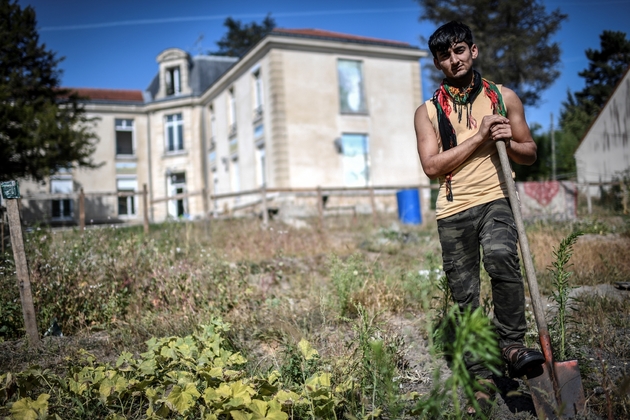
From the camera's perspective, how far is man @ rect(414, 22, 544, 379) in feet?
8.87

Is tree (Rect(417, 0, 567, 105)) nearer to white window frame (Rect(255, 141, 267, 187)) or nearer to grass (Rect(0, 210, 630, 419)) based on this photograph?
white window frame (Rect(255, 141, 267, 187))

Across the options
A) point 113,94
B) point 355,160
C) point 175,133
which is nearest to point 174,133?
point 175,133

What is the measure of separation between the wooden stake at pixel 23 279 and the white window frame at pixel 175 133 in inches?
999

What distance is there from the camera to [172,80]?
29906mm

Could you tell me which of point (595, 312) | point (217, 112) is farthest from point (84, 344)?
point (217, 112)

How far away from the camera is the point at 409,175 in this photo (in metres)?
21.6

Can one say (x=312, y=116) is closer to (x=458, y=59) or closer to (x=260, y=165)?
(x=260, y=165)

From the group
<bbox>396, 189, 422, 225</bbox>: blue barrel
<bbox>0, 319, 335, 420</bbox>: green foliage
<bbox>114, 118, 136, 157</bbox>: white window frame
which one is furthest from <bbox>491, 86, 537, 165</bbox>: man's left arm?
<bbox>114, 118, 136, 157</bbox>: white window frame

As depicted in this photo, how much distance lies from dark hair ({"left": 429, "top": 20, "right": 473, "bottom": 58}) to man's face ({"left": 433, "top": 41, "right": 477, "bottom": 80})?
0.8 inches

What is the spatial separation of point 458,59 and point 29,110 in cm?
1806

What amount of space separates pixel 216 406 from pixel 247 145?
20877 mm

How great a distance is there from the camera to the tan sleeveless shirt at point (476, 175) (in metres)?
2.87

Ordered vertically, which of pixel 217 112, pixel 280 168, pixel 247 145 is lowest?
pixel 280 168

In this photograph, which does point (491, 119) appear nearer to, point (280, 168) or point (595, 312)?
point (595, 312)
